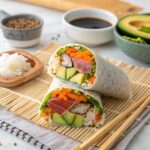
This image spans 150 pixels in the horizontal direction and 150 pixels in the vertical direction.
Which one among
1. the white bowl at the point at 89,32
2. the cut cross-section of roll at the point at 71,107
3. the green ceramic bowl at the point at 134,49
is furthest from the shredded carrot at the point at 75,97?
the white bowl at the point at 89,32

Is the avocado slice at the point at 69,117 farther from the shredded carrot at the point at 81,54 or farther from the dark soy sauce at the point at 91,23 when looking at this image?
the dark soy sauce at the point at 91,23

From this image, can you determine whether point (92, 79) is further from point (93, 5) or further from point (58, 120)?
point (93, 5)

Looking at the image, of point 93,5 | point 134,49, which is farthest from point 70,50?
point 93,5

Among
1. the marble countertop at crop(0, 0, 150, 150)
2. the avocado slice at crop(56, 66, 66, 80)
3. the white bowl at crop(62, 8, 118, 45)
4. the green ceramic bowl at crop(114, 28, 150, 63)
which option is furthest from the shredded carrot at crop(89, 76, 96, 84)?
the white bowl at crop(62, 8, 118, 45)

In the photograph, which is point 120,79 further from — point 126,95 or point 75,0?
point 75,0

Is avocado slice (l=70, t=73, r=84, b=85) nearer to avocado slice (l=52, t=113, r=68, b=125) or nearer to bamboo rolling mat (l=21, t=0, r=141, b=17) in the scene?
avocado slice (l=52, t=113, r=68, b=125)
